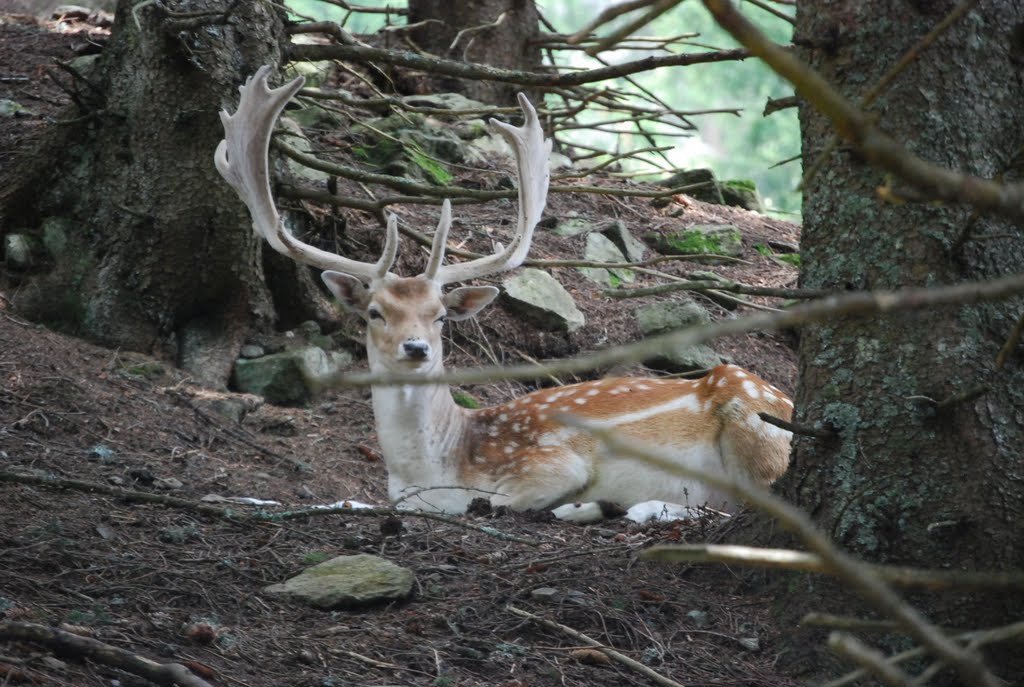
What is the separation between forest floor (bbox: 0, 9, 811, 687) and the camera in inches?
124

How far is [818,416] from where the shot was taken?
135 inches

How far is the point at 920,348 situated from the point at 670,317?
525cm

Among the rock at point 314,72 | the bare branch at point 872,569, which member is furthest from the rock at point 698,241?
the bare branch at point 872,569

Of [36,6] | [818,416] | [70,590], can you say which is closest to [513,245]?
[818,416]

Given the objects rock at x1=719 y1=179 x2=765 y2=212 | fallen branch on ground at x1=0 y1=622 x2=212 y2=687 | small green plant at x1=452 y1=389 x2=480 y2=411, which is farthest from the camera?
rock at x1=719 y1=179 x2=765 y2=212

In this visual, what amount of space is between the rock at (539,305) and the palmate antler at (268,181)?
6.63 ft

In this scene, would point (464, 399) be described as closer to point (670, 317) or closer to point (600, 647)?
point (670, 317)

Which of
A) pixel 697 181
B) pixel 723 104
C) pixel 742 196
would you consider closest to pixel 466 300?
pixel 697 181

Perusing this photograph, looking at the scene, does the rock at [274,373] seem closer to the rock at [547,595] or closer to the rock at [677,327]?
the rock at [677,327]

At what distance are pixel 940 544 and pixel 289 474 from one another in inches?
147

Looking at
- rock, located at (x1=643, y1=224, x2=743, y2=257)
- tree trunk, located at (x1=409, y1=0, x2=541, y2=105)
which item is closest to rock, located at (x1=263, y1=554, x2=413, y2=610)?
rock, located at (x1=643, y1=224, x2=743, y2=257)

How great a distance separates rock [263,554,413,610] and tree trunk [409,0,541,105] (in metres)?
6.78

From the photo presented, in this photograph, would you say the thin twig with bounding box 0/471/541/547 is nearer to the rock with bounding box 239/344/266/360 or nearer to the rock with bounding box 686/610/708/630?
the rock with bounding box 686/610/708/630

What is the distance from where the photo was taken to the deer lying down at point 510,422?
5.63 m
